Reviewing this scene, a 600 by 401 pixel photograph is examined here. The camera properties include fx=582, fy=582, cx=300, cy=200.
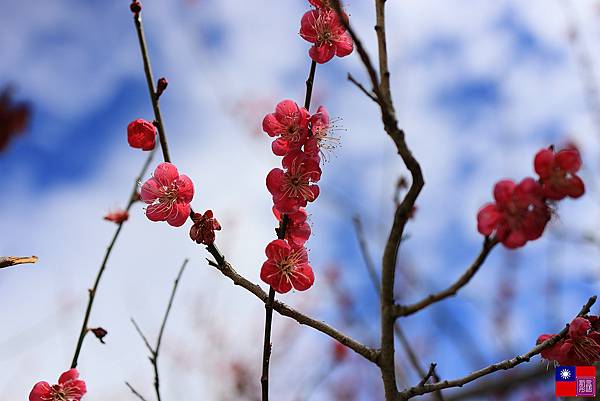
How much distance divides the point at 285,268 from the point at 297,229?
0.11m

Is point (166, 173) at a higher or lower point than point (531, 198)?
higher

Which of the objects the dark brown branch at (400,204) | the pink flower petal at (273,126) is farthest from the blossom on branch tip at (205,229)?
the dark brown branch at (400,204)

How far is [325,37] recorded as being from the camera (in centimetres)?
156

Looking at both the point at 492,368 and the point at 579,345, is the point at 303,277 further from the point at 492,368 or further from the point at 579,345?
the point at 579,345

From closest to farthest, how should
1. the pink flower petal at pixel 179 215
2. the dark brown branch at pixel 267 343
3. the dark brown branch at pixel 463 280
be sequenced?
the dark brown branch at pixel 463 280
the dark brown branch at pixel 267 343
the pink flower petal at pixel 179 215

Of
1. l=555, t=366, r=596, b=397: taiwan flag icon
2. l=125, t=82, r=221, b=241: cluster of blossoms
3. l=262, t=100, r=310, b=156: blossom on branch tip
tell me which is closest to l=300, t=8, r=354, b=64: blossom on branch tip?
l=262, t=100, r=310, b=156: blossom on branch tip

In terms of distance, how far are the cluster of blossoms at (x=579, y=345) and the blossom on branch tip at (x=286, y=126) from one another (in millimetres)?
793

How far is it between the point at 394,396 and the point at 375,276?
891mm

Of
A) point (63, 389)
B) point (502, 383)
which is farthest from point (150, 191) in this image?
point (502, 383)

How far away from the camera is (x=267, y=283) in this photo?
1490 millimetres

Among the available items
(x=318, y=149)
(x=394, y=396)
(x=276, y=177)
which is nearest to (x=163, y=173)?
(x=276, y=177)

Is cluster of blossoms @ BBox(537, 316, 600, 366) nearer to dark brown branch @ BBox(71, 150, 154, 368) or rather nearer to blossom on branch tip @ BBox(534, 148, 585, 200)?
blossom on branch tip @ BBox(534, 148, 585, 200)

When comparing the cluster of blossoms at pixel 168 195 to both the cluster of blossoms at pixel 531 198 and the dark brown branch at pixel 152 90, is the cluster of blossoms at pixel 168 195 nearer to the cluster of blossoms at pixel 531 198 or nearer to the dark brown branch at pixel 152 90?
the dark brown branch at pixel 152 90

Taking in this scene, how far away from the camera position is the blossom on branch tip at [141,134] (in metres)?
1.60
